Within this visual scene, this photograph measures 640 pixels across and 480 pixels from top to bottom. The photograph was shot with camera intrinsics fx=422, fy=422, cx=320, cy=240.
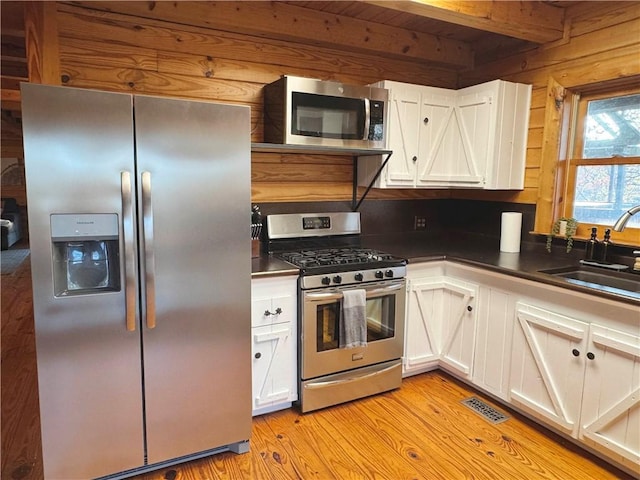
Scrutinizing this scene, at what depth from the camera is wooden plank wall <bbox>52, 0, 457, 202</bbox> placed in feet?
7.84

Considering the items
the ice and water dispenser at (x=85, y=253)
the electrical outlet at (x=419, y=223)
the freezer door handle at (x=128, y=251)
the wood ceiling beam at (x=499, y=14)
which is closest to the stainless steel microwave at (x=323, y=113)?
the wood ceiling beam at (x=499, y=14)

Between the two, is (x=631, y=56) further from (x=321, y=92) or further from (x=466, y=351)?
(x=466, y=351)

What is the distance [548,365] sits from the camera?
221 centimetres

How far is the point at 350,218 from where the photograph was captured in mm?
3133

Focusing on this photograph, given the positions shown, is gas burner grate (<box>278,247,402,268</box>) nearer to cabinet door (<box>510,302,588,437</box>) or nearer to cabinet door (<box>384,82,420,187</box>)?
cabinet door (<box>384,82,420,187</box>)

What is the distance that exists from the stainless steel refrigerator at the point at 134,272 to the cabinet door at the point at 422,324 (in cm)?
120

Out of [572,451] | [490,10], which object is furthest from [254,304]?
[490,10]

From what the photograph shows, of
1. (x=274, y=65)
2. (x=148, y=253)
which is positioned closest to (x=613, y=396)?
(x=148, y=253)

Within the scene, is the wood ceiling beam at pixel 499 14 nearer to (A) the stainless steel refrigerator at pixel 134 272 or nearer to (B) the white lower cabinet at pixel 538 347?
(A) the stainless steel refrigerator at pixel 134 272

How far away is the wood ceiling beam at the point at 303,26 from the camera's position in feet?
8.04

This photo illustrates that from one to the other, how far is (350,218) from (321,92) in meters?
0.95

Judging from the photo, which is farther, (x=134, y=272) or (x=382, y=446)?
(x=382, y=446)

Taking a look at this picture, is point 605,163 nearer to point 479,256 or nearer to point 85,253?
point 479,256

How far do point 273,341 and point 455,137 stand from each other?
1.99 metres
